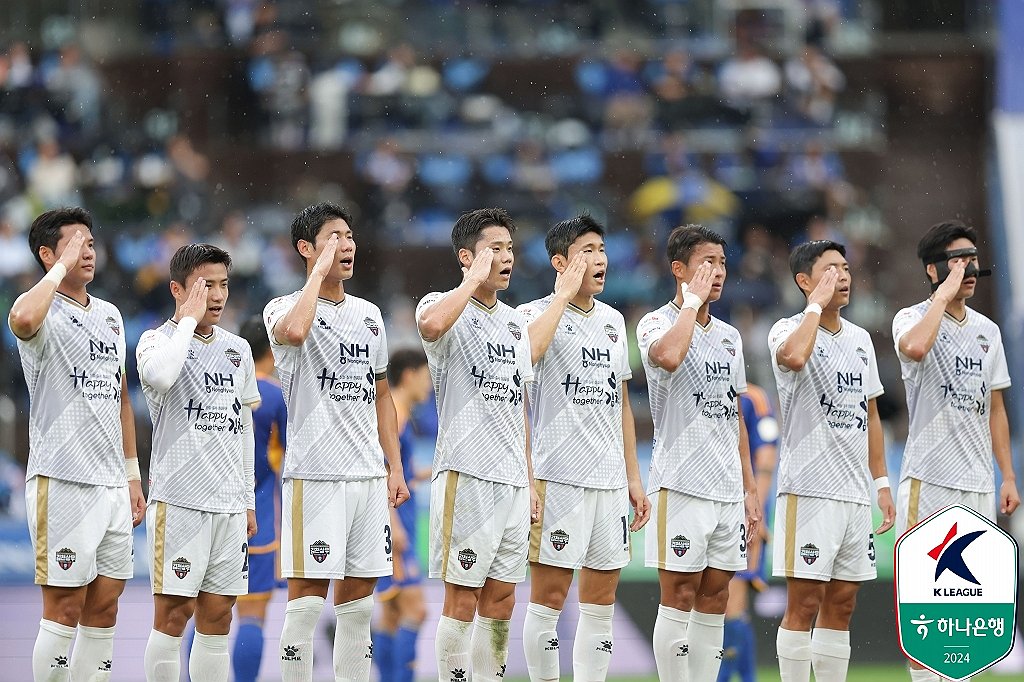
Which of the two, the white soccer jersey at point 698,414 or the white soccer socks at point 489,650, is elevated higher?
the white soccer jersey at point 698,414

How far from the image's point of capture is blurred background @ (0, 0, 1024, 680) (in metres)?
15.8

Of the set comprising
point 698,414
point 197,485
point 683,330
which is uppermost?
point 683,330

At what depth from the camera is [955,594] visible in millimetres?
7676

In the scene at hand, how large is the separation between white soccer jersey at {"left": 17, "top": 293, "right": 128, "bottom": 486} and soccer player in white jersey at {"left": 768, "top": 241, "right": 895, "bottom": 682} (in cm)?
348

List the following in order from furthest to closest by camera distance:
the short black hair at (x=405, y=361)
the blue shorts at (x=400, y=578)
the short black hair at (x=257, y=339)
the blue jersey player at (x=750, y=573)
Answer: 1. the short black hair at (x=405, y=361)
2. the blue shorts at (x=400, y=578)
3. the blue jersey player at (x=750, y=573)
4. the short black hair at (x=257, y=339)

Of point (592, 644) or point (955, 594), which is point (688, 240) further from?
point (955, 594)

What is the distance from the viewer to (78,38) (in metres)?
18.4

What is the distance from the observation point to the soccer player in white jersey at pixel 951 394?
814 centimetres

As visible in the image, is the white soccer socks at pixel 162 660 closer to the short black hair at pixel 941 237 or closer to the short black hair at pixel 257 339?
the short black hair at pixel 257 339

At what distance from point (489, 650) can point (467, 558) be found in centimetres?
46

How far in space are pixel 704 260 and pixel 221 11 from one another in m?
12.3

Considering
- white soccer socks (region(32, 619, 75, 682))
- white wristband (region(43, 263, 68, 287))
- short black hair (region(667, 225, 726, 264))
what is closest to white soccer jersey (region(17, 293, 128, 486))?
white wristband (region(43, 263, 68, 287))

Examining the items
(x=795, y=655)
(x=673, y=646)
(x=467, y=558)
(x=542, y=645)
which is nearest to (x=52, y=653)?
(x=467, y=558)

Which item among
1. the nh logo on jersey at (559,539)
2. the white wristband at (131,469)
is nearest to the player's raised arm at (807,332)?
the nh logo on jersey at (559,539)
